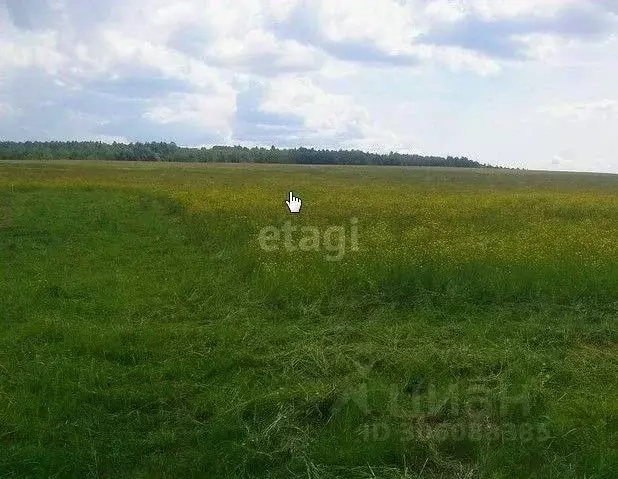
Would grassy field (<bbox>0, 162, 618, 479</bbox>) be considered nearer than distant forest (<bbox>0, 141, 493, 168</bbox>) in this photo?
Yes

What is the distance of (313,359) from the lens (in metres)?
7.44

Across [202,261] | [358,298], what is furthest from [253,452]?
[202,261]

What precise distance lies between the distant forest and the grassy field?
357 ft

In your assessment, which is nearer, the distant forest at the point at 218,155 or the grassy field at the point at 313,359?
the grassy field at the point at 313,359

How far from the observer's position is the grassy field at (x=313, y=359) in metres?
5.45

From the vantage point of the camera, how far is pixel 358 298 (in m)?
10.1

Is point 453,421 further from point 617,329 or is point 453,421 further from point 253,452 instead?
point 617,329

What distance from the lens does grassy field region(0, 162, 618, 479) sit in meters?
5.45

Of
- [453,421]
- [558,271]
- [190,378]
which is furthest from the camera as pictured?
[558,271]

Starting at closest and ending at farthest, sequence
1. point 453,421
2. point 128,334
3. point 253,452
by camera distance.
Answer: point 253,452 → point 453,421 → point 128,334

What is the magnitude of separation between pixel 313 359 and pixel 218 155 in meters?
127

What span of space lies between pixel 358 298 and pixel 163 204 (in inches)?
655

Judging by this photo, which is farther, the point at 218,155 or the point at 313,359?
the point at 218,155

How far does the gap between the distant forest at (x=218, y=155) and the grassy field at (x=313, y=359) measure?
4286 inches
